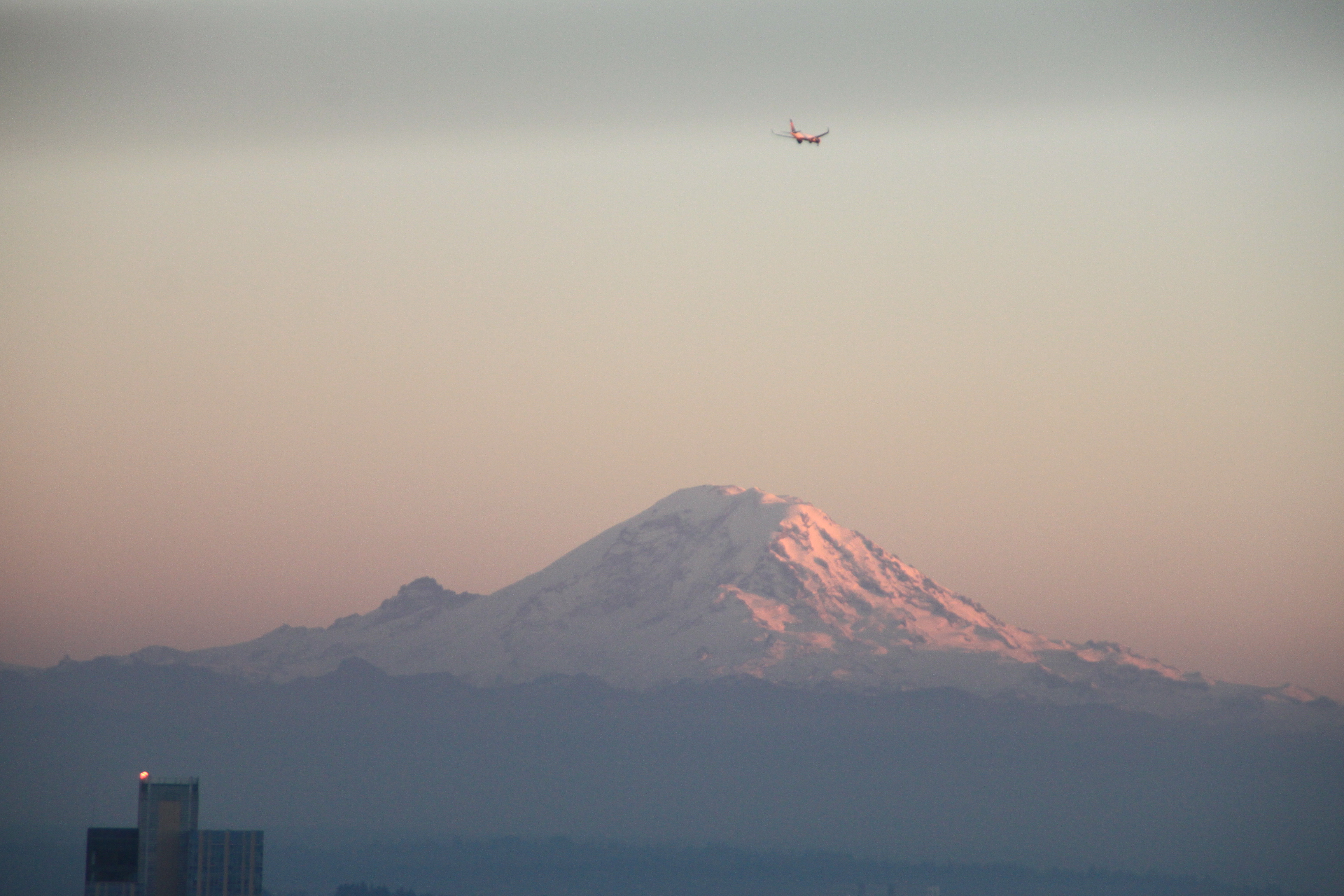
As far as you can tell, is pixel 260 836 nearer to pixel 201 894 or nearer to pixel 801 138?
pixel 201 894

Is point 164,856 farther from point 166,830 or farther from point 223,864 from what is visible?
point 223,864

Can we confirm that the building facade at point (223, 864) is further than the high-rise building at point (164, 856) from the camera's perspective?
Yes

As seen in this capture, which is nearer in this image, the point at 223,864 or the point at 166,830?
the point at 166,830

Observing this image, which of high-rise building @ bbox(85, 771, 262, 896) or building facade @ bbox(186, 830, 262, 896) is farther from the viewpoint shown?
building facade @ bbox(186, 830, 262, 896)

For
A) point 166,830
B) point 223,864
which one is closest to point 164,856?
point 166,830

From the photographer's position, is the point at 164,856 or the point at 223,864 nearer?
the point at 164,856

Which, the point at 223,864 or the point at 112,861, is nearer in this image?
the point at 112,861

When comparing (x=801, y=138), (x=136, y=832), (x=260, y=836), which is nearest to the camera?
(x=801, y=138)

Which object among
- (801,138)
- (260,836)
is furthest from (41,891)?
(801,138)
